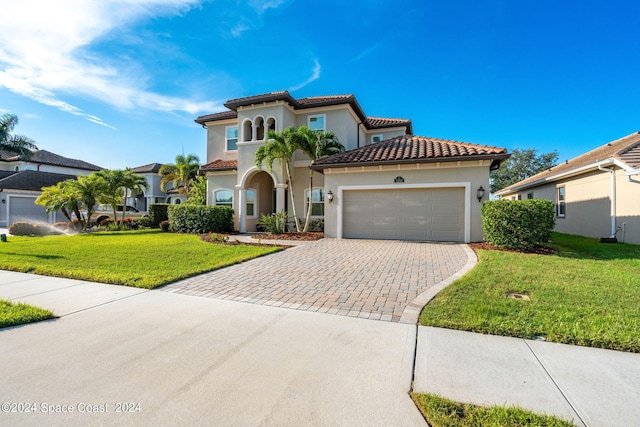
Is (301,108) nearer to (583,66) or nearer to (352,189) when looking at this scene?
(352,189)

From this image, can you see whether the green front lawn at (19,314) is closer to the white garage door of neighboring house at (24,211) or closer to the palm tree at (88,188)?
the palm tree at (88,188)

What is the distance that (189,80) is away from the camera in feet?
43.3

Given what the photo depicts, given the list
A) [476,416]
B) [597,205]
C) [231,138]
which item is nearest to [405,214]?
[597,205]

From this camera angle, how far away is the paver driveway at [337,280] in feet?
15.2

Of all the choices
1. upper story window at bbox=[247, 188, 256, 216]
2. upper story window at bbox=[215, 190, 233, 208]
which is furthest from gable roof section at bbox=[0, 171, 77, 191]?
upper story window at bbox=[247, 188, 256, 216]

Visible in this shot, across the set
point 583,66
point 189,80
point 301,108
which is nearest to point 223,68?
point 189,80

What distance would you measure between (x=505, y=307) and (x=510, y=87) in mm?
16235

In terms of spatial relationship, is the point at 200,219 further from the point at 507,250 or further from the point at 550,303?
the point at 550,303

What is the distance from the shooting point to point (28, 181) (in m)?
26.2

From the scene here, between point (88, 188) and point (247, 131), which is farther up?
point (247, 131)

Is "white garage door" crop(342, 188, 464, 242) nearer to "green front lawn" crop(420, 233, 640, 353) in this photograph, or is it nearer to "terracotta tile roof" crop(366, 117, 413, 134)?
"green front lawn" crop(420, 233, 640, 353)

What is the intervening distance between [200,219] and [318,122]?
29.1 ft

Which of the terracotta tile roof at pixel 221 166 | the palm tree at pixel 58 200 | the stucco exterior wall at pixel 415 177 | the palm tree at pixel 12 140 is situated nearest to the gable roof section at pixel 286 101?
the terracotta tile roof at pixel 221 166

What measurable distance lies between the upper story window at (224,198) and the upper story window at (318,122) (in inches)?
261
